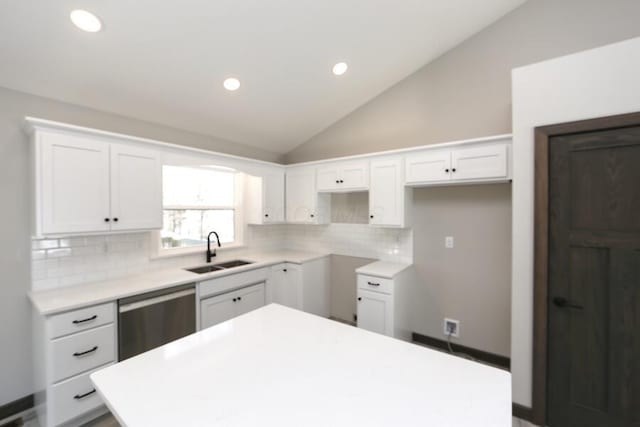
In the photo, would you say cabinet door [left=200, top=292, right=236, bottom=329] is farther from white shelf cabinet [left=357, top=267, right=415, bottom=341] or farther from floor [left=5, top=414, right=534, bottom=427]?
white shelf cabinet [left=357, top=267, right=415, bottom=341]

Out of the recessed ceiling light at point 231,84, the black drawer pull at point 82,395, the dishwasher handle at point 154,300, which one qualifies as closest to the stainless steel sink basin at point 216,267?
the dishwasher handle at point 154,300

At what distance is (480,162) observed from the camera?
257 centimetres

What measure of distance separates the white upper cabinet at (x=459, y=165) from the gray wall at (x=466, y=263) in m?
0.35

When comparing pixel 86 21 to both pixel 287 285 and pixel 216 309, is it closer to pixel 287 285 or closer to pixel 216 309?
pixel 216 309

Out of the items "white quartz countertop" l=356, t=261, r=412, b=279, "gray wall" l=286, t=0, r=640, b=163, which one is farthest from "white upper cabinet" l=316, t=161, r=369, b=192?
"white quartz countertop" l=356, t=261, r=412, b=279

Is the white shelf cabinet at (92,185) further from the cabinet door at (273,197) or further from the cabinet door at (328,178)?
the cabinet door at (328,178)

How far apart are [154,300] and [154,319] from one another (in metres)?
0.15

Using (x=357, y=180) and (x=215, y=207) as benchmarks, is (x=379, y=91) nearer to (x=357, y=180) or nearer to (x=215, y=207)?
(x=357, y=180)

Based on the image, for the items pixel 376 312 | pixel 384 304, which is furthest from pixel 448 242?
pixel 376 312

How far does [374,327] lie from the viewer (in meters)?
3.00

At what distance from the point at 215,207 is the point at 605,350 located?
3.83 m

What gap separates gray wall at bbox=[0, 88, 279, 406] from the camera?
→ 2109 millimetres

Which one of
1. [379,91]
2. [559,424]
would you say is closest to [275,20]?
[379,91]

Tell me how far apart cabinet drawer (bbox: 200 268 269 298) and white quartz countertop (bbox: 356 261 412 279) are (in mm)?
1159
